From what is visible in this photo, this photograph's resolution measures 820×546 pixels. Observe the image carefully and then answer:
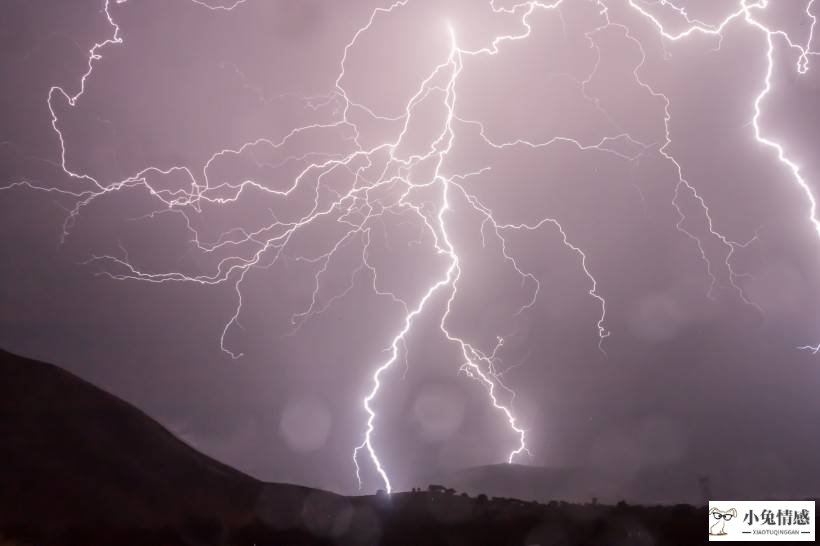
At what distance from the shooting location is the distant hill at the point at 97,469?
14.9m

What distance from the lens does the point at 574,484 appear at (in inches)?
2341

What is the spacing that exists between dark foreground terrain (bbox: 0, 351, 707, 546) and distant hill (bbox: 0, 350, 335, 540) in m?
0.04

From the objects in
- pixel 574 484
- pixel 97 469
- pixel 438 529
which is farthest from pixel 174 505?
pixel 574 484

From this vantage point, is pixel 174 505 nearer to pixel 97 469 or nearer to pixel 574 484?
pixel 97 469

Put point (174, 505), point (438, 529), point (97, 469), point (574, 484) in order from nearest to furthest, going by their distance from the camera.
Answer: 1. point (438, 529)
2. point (174, 505)
3. point (97, 469)
4. point (574, 484)

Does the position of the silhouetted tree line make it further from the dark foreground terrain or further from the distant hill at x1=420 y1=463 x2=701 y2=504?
the distant hill at x1=420 y1=463 x2=701 y2=504

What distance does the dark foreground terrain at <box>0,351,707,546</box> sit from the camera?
37.0 feet

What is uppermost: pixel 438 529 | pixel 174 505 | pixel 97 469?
pixel 97 469

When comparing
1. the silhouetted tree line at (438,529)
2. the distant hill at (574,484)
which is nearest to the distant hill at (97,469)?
the silhouetted tree line at (438,529)

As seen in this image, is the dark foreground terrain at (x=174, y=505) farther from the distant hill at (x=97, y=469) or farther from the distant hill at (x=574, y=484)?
the distant hill at (x=574, y=484)

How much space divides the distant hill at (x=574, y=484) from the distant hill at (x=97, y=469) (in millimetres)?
31943

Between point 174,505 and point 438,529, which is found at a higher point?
point 438,529

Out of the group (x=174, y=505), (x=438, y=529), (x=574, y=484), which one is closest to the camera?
(x=438, y=529)

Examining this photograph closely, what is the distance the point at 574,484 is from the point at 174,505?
50.2 m
